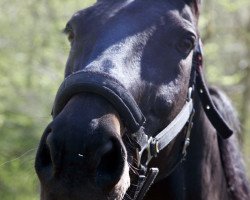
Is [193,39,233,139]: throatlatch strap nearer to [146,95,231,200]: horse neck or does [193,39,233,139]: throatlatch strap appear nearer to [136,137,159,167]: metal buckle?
[146,95,231,200]: horse neck

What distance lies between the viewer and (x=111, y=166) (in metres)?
2.54

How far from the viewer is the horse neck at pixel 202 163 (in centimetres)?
357

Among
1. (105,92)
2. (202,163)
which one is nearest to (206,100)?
(202,163)

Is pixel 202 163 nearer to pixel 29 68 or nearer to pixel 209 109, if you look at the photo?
pixel 209 109

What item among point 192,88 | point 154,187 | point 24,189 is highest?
point 192,88

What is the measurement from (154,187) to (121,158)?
98 cm

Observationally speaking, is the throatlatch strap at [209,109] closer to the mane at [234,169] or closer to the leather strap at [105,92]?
the mane at [234,169]

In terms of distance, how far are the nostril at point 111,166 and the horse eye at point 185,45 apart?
89 cm

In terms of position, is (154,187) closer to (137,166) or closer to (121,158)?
(137,166)

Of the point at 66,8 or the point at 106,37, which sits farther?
the point at 66,8

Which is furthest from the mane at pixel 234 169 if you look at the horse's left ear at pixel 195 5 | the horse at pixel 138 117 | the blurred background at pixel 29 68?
the blurred background at pixel 29 68

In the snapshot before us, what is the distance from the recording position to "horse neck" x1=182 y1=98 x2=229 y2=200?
141 inches

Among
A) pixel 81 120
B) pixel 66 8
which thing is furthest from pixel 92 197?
pixel 66 8

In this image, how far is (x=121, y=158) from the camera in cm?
254
